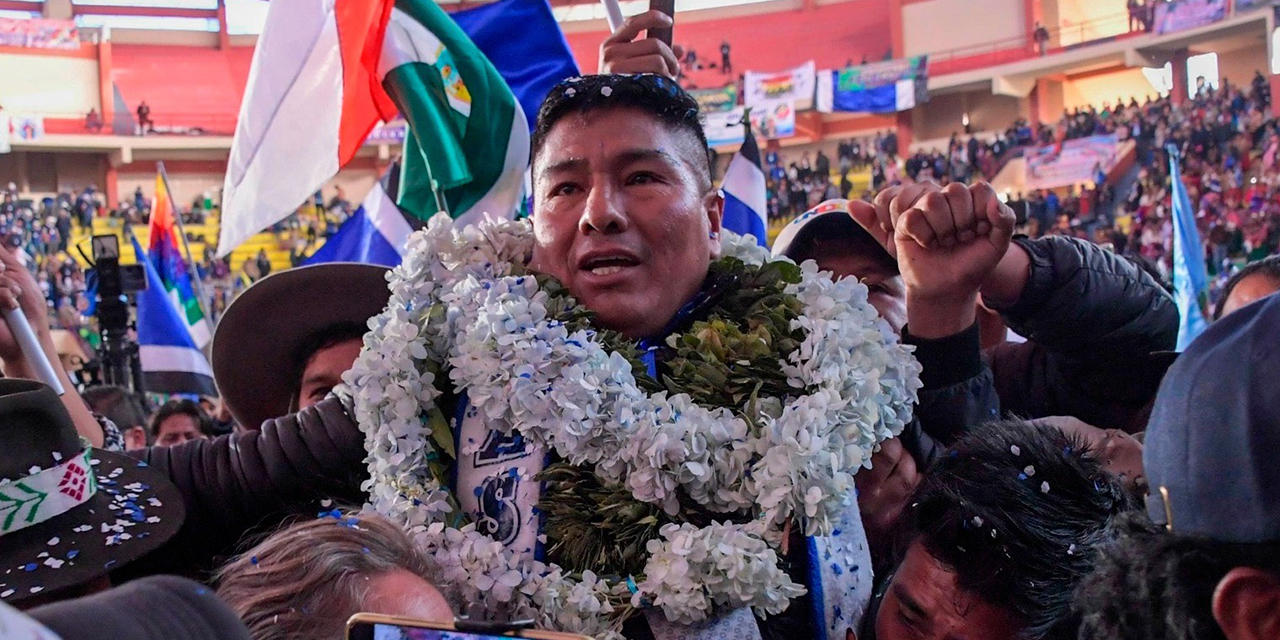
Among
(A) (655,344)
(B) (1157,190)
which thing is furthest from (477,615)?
(B) (1157,190)

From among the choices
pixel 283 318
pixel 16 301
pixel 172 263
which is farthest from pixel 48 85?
pixel 283 318

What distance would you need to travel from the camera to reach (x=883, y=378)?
197 centimetres

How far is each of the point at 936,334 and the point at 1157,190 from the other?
22.2 metres

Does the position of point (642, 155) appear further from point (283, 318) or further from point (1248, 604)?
point (1248, 604)

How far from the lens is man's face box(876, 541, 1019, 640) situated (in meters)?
1.59

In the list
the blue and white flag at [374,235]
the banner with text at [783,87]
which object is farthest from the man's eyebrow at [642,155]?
the banner with text at [783,87]

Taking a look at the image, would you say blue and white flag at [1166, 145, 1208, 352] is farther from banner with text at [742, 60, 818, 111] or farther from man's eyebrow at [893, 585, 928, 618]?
banner with text at [742, 60, 818, 111]

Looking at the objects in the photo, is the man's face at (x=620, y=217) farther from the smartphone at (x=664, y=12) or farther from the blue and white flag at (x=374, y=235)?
the blue and white flag at (x=374, y=235)

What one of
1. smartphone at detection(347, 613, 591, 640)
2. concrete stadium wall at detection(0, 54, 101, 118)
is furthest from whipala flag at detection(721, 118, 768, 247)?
concrete stadium wall at detection(0, 54, 101, 118)

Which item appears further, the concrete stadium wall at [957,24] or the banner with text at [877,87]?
the concrete stadium wall at [957,24]

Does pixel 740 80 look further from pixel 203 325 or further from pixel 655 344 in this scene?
pixel 655 344

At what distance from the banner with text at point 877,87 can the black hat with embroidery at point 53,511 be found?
28.4 metres

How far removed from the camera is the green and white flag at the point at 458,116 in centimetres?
418

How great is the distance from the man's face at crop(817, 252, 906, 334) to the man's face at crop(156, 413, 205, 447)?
3.45 meters
